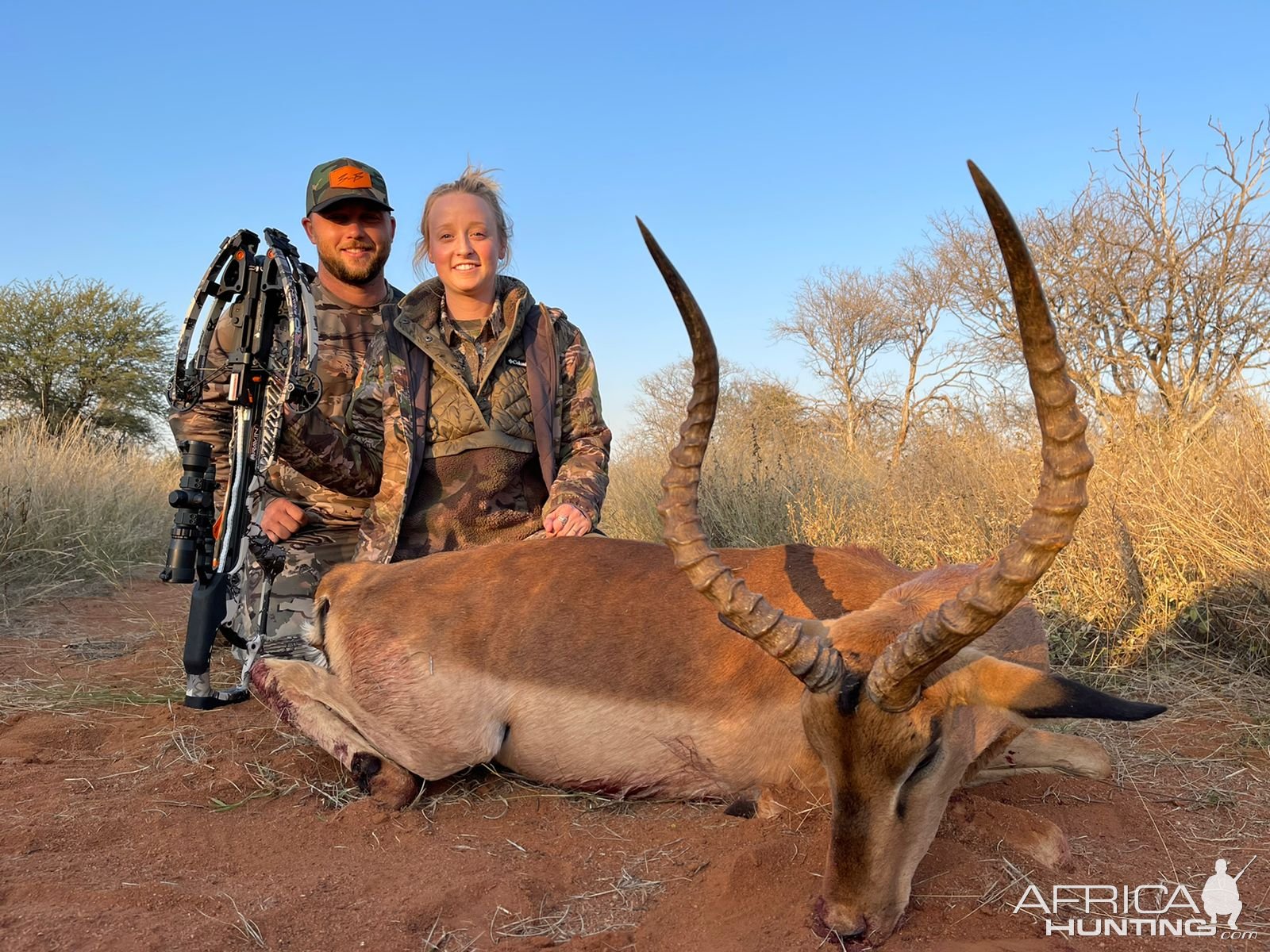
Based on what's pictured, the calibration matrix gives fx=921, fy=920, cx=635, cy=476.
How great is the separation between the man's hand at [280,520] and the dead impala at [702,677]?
189 centimetres

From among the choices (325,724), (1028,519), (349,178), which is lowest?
(325,724)

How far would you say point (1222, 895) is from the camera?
2760 millimetres

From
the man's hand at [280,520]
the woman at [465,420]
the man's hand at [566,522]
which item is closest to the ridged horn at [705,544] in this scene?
the man's hand at [566,522]

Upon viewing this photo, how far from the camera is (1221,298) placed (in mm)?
12594

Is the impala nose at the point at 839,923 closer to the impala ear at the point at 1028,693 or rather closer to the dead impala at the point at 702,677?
the dead impala at the point at 702,677

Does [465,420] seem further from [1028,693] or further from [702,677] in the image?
[1028,693]

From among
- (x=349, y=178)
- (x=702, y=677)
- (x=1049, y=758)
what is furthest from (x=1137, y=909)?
(x=349, y=178)

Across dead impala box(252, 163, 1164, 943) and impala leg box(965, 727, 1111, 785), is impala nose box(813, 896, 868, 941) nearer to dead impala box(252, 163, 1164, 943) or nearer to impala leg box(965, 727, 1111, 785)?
dead impala box(252, 163, 1164, 943)

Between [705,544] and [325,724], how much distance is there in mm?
1857

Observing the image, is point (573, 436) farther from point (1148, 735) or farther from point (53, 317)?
point (53, 317)

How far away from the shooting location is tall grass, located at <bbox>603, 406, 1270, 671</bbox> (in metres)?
5.33

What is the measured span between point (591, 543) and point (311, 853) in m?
1.61

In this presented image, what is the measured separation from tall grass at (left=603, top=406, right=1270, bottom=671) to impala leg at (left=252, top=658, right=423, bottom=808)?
394 centimetres

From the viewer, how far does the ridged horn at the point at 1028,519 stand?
6.71ft
